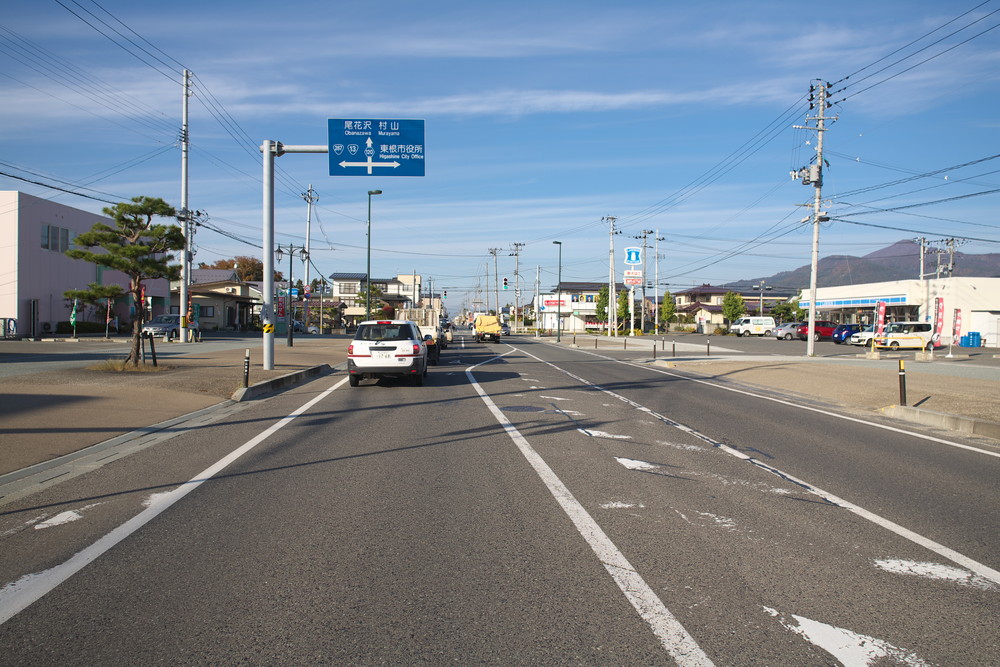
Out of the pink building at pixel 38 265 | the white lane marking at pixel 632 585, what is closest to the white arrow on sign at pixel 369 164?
the white lane marking at pixel 632 585

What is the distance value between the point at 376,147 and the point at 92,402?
1111 cm

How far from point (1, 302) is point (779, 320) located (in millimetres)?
87035

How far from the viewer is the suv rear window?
17609 mm

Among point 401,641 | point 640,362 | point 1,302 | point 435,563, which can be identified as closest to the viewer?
point 401,641

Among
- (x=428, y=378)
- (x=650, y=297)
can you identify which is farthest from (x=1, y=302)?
(x=650, y=297)

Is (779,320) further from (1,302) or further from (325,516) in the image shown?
(325,516)

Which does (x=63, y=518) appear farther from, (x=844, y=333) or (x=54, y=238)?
(x=844, y=333)

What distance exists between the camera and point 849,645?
3.74 meters

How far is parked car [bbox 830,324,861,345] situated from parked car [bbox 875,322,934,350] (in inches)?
340

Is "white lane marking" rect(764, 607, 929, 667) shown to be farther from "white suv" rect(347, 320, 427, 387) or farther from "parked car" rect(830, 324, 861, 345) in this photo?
"parked car" rect(830, 324, 861, 345)

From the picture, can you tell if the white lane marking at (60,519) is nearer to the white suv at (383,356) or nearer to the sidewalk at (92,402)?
the sidewalk at (92,402)

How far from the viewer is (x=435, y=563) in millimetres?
4918

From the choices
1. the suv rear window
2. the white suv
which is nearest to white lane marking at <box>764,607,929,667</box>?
the white suv

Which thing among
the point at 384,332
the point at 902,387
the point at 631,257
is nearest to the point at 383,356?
the point at 384,332
